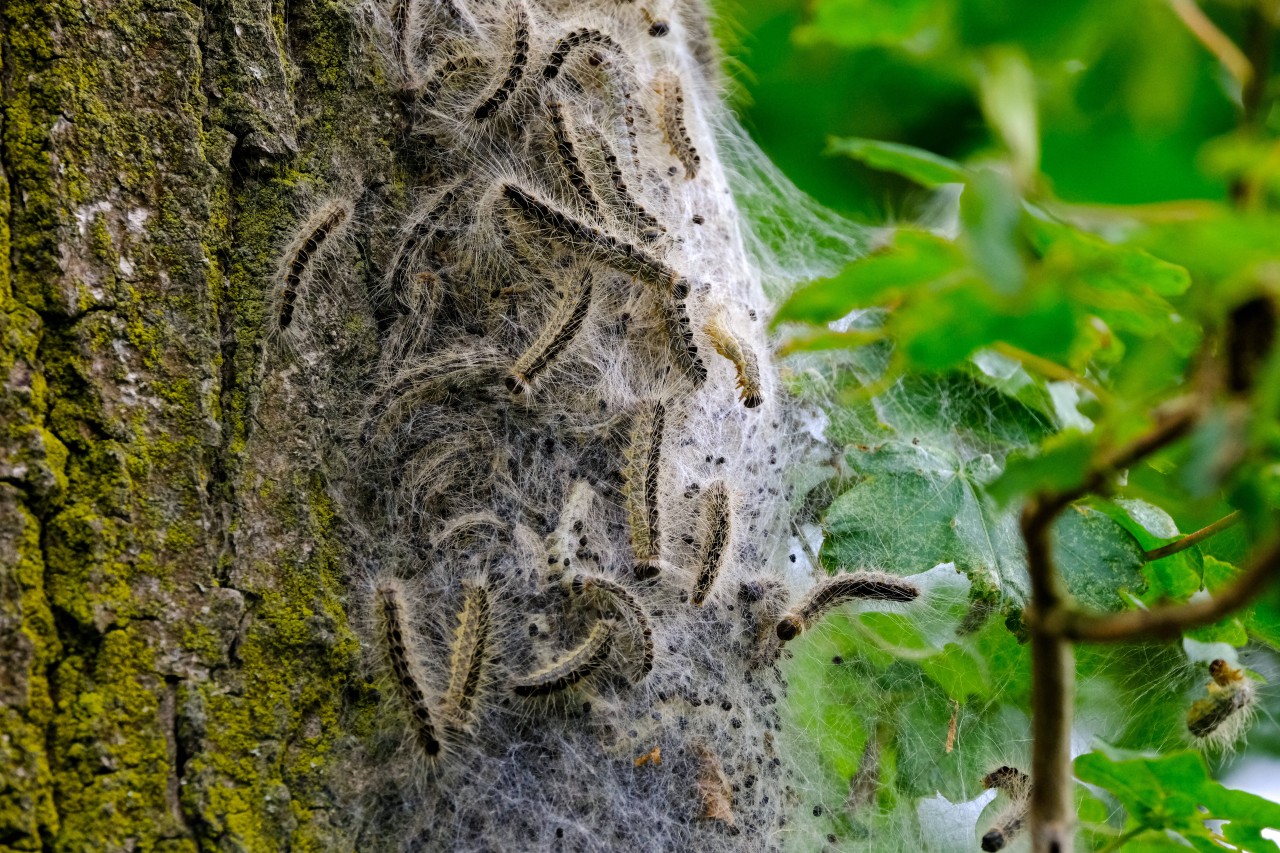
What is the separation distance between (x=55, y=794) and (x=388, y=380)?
3.27 ft

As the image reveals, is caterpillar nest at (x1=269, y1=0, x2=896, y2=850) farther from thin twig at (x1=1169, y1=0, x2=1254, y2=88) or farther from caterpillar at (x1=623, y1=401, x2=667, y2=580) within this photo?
thin twig at (x1=1169, y1=0, x2=1254, y2=88)

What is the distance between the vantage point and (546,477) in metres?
2.20

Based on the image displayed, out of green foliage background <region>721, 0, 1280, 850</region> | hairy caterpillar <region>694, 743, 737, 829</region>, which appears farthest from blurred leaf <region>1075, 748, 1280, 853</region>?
hairy caterpillar <region>694, 743, 737, 829</region>

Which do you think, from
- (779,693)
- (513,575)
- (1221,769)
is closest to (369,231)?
(513,575)

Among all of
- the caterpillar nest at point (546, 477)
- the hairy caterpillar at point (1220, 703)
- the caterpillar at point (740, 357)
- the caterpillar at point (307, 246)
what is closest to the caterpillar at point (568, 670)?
the caterpillar nest at point (546, 477)

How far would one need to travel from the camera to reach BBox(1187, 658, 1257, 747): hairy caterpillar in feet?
8.05

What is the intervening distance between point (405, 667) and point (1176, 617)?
4.69 ft

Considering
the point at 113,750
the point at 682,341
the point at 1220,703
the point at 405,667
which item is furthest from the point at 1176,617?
the point at 1220,703

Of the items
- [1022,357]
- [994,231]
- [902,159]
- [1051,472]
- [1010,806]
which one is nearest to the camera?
[994,231]

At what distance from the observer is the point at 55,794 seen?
57.5 inches

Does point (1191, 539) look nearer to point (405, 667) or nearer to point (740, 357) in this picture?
point (740, 357)

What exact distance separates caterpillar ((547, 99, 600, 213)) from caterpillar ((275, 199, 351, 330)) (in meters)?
0.58

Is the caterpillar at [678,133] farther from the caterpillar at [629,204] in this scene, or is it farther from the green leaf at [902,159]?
the green leaf at [902,159]

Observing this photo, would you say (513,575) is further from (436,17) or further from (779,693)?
(436,17)
